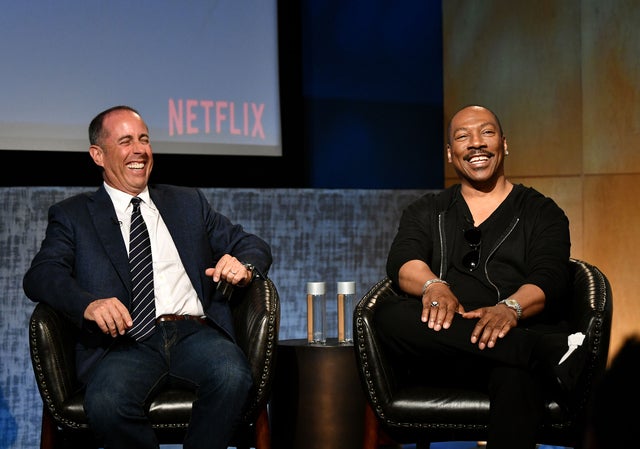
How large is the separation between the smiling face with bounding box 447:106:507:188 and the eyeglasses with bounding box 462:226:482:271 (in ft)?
0.66

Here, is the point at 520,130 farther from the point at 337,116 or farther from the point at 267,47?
the point at 267,47

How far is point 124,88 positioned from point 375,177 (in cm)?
144

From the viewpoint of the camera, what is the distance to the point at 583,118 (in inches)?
168

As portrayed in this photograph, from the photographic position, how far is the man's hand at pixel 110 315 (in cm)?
286

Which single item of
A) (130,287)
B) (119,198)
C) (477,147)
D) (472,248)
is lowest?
(130,287)

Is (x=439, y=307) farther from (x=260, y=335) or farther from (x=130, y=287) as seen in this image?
(x=130, y=287)

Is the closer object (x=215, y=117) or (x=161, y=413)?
(x=161, y=413)

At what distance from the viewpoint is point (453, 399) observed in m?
2.87

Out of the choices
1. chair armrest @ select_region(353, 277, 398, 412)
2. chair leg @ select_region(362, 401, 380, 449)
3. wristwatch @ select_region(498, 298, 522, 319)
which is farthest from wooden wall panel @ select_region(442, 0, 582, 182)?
chair leg @ select_region(362, 401, 380, 449)

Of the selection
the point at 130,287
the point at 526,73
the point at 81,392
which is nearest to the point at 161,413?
the point at 81,392

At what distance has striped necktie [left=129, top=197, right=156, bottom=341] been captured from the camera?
3098 mm

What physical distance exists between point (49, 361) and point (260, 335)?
2.10 feet

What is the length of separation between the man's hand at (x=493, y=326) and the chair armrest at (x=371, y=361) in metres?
0.31

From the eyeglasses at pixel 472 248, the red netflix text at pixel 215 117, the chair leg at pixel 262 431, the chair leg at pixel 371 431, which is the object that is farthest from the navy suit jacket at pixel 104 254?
the red netflix text at pixel 215 117
